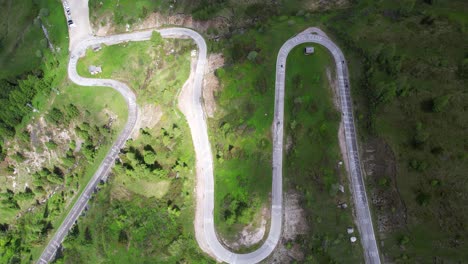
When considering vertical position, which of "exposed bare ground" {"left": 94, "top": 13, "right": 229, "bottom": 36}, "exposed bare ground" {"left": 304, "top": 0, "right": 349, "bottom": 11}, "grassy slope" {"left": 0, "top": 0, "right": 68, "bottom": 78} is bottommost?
"grassy slope" {"left": 0, "top": 0, "right": 68, "bottom": 78}

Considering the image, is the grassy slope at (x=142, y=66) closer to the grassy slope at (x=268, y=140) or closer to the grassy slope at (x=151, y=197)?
the grassy slope at (x=151, y=197)

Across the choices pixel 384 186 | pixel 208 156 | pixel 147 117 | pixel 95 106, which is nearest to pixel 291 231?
pixel 384 186

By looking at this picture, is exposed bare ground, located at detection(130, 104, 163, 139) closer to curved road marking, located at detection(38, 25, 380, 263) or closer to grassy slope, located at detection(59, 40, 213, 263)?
grassy slope, located at detection(59, 40, 213, 263)

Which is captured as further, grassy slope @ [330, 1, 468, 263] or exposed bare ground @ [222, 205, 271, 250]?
exposed bare ground @ [222, 205, 271, 250]

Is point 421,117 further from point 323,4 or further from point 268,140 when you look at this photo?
point 323,4

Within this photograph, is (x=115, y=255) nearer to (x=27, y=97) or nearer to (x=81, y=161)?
(x=81, y=161)

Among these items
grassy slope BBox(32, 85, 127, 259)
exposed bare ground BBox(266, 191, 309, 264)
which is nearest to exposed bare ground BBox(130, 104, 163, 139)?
grassy slope BBox(32, 85, 127, 259)

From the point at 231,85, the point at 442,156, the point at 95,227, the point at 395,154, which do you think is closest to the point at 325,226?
the point at 395,154
